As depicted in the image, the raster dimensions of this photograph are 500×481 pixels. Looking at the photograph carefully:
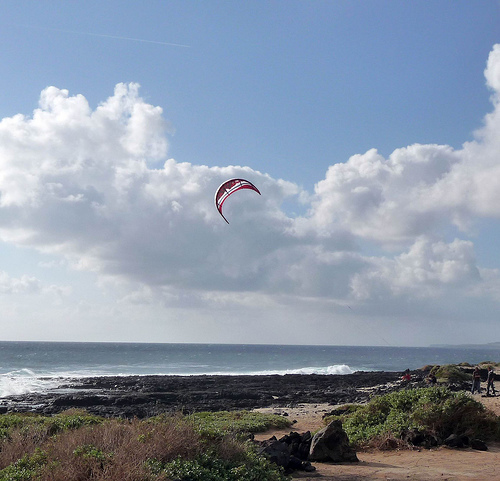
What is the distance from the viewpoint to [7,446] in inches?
319

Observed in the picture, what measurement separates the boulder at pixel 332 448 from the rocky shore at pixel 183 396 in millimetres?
13398

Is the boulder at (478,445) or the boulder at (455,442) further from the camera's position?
the boulder at (455,442)

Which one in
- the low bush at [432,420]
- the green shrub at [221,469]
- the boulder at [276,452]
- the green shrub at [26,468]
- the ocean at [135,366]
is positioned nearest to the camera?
the green shrub at [26,468]

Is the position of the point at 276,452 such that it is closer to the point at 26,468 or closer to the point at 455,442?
the point at 26,468

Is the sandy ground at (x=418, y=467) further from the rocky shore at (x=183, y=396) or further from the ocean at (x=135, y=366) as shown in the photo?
the ocean at (x=135, y=366)

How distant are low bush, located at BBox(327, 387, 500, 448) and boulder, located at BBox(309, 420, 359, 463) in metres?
1.73

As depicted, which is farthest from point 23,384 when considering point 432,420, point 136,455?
point 136,455

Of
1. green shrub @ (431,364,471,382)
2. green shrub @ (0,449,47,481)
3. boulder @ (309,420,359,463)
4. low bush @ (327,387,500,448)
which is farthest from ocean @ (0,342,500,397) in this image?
green shrub @ (0,449,47,481)

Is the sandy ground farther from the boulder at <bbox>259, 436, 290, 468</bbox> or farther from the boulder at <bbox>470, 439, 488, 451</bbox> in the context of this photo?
the boulder at <bbox>259, 436, 290, 468</bbox>

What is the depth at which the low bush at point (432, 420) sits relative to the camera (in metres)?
13.1

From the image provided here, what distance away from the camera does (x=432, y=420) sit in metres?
13.1

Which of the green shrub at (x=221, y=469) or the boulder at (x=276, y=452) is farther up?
the green shrub at (x=221, y=469)

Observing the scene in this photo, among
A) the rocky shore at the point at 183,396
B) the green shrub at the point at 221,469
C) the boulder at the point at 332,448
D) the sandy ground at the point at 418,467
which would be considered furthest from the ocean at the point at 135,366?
the green shrub at the point at 221,469

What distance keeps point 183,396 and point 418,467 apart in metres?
24.6
